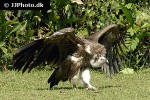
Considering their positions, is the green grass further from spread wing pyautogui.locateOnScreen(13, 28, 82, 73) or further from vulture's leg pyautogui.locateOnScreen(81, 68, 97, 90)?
spread wing pyautogui.locateOnScreen(13, 28, 82, 73)

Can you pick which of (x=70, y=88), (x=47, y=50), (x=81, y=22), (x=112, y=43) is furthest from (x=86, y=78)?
(x=81, y=22)

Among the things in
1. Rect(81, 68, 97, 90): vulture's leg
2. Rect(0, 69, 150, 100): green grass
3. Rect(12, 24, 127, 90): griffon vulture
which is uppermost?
Rect(12, 24, 127, 90): griffon vulture

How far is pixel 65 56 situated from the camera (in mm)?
8312

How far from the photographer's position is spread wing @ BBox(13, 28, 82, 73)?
7.80 m

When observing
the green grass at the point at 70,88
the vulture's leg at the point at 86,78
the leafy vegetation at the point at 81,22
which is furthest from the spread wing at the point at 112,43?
the leafy vegetation at the point at 81,22

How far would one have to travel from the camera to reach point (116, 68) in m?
9.15

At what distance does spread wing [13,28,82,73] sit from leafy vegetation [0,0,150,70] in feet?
9.49

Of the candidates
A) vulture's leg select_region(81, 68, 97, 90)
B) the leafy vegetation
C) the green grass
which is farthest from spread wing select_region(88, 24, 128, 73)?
the leafy vegetation

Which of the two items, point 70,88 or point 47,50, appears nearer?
point 47,50

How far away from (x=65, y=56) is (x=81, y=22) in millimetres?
3570

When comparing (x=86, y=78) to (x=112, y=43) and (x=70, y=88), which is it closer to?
(x=70, y=88)

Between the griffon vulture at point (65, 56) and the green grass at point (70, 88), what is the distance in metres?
0.24

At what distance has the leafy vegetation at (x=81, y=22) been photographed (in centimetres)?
1119

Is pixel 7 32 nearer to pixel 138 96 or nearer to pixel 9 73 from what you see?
pixel 9 73
